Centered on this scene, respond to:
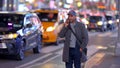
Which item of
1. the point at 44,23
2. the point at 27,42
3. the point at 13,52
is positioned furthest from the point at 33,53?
the point at 44,23

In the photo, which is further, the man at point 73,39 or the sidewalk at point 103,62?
the sidewalk at point 103,62

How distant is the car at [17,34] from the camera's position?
46.9ft

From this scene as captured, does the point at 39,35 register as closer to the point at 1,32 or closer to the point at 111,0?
the point at 1,32

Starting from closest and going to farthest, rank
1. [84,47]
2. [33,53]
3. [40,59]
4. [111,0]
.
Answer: [84,47]
[40,59]
[33,53]
[111,0]

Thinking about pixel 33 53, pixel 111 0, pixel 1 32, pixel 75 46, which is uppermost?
pixel 75 46

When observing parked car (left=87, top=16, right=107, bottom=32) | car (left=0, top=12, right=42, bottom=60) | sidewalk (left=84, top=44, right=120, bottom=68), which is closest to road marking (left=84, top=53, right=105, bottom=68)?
sidewalk (left=84, top=44, right=120, bottom=68)

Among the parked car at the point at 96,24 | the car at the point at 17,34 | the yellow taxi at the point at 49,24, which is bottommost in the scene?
the parked car at the point at 96,24

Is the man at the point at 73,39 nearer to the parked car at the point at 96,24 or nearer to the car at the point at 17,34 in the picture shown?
the car at the point at 17,34

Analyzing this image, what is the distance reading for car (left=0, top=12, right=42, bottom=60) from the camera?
14289mm

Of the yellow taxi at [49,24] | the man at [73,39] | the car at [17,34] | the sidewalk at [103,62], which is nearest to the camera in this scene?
the man at [73,39]

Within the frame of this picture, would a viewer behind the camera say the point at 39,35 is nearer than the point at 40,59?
No

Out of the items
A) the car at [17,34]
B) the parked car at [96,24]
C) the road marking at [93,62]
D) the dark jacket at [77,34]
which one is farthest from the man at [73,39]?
the parked car at [96,24]

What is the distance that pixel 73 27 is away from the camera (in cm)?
898

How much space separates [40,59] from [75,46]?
6437 mm
